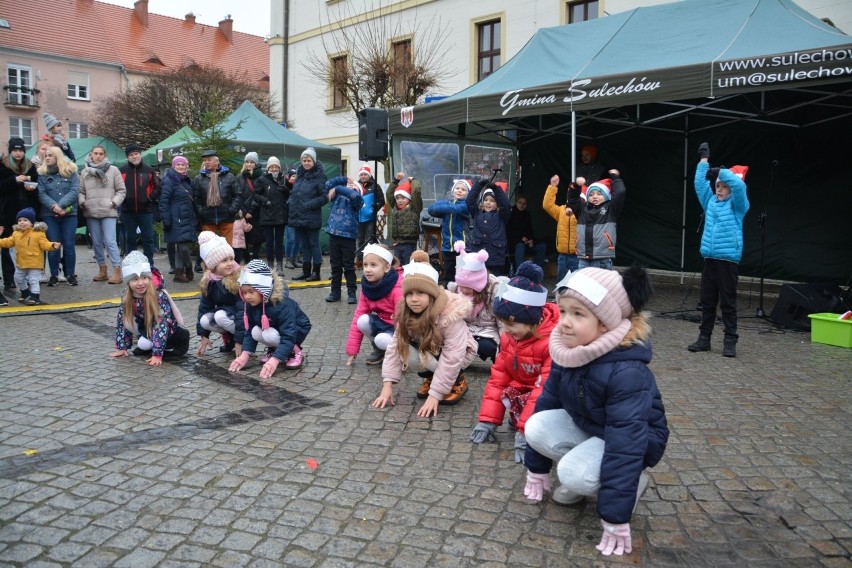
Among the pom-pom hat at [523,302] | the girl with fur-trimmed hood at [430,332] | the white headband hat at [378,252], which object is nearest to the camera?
the pom-pom hat at [523,302]

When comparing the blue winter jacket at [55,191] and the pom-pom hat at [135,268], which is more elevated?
the blue winter jacket at [55,191]

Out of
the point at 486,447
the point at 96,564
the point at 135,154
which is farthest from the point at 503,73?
the point at 96,564

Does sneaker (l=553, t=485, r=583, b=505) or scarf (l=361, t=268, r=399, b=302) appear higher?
scarf (l=361, t=268, r=399, b=302)

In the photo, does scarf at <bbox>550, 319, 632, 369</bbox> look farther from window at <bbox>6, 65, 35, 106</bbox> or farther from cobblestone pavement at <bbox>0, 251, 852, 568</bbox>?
window at <bbox>6, 65, 35, 106</bbox>

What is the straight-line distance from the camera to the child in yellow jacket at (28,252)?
9297mm

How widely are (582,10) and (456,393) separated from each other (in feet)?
54.7

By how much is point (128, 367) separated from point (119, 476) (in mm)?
2660

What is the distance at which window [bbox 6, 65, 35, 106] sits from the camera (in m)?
46.2

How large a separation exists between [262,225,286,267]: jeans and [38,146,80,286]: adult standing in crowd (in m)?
3.20

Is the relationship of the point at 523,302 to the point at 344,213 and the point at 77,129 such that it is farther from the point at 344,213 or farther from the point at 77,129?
the point at 77,129

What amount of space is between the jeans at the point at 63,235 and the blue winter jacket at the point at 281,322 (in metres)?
5.74

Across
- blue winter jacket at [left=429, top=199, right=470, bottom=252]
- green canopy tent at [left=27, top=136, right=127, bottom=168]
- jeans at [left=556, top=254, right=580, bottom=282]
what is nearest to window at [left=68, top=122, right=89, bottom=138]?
green canopy tent at [left=27, top=136, right=127, bottom=168]

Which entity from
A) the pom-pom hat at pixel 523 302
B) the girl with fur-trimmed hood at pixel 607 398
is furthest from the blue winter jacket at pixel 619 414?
the pom-pom hat at pixel 523 302

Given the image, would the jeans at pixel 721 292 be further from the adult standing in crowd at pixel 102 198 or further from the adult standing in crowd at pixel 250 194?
the adult standing in crowd at pixel 102 198
